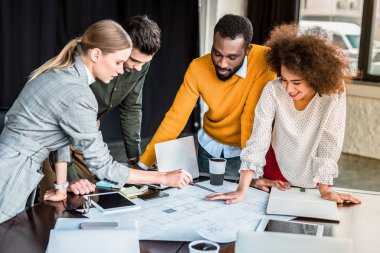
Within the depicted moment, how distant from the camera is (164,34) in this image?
5840 mm

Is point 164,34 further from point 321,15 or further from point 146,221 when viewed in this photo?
point 146,221

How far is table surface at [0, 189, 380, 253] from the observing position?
1.33 metres

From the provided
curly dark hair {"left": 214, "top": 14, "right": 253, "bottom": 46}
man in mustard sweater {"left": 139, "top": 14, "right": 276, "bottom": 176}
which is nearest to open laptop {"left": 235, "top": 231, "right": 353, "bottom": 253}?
man in mustard sweater {"left": 139, "top": 14, "right": 276, "bottom": 176}

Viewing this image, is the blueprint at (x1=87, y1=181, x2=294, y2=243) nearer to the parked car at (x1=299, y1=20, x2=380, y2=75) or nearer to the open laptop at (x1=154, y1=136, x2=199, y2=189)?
the open laptop at (x1=154, y1=136, x2=199, y2=189)

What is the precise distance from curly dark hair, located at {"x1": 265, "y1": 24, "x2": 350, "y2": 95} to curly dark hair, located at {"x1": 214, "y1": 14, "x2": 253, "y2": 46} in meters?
0.25

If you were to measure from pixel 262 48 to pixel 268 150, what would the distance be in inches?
20.3

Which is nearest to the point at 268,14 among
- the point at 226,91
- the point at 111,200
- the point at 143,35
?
the point at 226,91

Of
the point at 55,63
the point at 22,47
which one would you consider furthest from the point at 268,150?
the point at 22,47

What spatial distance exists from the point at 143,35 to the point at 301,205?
1.00 m

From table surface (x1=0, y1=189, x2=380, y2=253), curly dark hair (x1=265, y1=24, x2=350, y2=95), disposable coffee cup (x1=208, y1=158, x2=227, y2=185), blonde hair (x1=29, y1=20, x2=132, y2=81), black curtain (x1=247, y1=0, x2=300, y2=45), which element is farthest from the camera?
black curtain (x1=247, y1=0, x2=300, y2=45)

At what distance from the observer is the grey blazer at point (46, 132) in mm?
1594

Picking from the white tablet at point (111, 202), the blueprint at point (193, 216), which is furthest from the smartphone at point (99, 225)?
the white tablet at point (111, 202)

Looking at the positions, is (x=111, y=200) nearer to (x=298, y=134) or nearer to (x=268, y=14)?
(x=298, y=134)

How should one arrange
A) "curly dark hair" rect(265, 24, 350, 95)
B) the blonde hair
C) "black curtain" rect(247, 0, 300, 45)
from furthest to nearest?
"black curtain" rect(247, 0, 300, 45) < "curly dark hair" rect(265, 24, 350, 95) < the blonde hair
